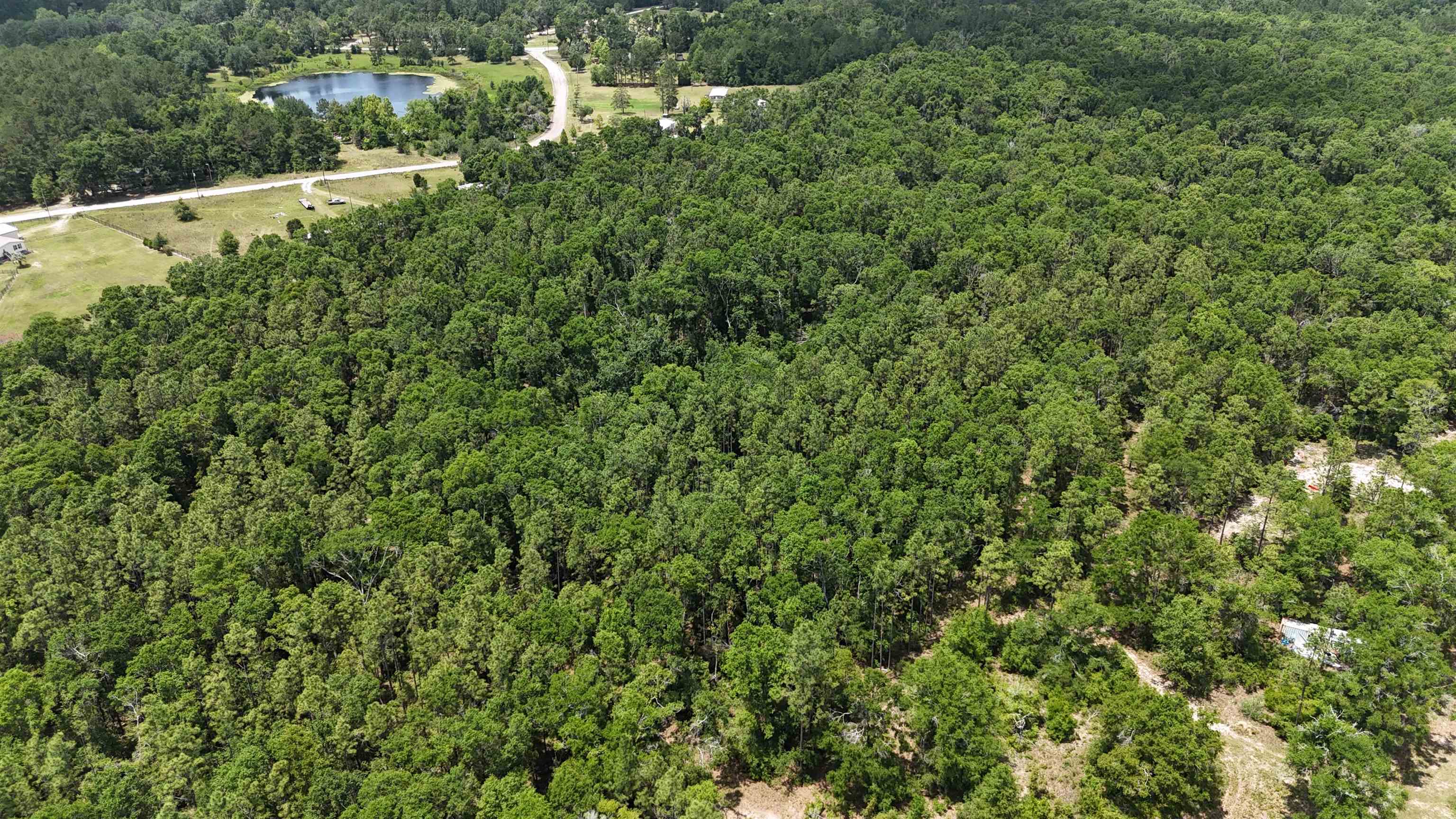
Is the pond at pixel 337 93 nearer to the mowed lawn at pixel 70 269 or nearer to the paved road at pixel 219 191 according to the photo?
the paved road at pixel 219 191

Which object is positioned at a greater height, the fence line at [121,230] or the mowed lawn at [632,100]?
the mowed lawn at [632,100]

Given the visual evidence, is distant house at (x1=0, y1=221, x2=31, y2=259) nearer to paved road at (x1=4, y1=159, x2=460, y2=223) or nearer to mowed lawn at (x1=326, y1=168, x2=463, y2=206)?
paved road at (x1=4, y1=159, x2=460, y2=223)

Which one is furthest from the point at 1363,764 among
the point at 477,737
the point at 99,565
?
the point at 99,565

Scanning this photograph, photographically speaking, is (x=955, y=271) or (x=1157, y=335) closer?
(x=1157, y=335)

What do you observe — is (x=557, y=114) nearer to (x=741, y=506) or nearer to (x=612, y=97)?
(x=612, y=97)

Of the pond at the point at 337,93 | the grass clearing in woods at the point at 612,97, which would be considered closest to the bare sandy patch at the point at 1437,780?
the grass clearing in woods at the point at 612,97

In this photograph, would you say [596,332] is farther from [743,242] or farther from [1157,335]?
[1157,335]

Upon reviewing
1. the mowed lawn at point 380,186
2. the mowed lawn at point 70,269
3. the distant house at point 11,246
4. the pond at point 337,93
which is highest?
the pond at point 337,93
